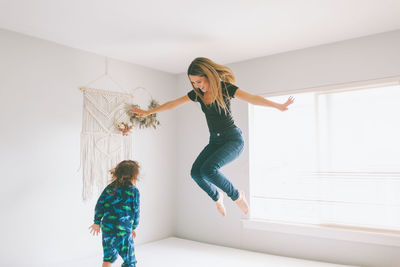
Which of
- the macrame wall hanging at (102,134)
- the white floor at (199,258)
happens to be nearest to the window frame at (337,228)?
the white floor at (199,258)

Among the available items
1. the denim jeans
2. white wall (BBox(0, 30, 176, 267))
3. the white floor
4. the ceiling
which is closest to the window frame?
the white floor

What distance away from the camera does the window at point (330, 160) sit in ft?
11.0

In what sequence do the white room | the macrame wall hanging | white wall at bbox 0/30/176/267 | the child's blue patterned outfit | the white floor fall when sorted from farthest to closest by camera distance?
the macrame wall hanging → the white floor → white wall at bbox 0/30/176/267 → the white room → the child's blue patterned outfit

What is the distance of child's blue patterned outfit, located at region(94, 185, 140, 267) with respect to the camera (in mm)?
2707

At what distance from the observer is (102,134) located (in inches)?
157

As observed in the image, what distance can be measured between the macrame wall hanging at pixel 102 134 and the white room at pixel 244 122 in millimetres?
39

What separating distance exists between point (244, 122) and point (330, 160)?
45.7 inches

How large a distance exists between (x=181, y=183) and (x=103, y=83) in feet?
6.16

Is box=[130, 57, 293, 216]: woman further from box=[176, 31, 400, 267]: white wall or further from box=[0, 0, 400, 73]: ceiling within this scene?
box=[176, 31, 400, 267]: white wall

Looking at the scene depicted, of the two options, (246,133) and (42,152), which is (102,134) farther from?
(246,133)

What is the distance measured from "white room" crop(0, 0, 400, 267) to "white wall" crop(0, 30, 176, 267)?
12 millimetres

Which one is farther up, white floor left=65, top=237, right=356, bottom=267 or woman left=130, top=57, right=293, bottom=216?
woman left=130, top=57, right=293, bottom=216

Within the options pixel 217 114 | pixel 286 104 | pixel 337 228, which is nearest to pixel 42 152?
pixel 217 114

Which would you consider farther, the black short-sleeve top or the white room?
the white room
